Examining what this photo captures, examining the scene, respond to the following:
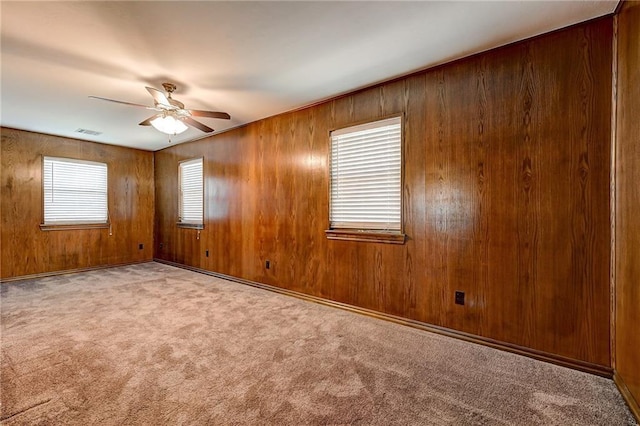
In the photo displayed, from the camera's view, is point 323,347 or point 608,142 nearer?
point 608,142

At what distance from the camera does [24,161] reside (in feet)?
15.9

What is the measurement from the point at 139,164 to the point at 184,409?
6076 mm

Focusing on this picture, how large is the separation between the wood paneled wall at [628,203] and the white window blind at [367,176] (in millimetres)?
1600

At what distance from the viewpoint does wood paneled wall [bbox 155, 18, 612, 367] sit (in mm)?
2098

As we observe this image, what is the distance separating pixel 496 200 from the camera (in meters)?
2.45

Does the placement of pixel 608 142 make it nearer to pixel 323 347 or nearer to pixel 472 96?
pixel 472 96

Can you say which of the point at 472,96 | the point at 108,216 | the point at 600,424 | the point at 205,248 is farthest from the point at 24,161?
the point at 600,424

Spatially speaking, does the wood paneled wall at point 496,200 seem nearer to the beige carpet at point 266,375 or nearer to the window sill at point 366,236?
the window sill at point 366,236

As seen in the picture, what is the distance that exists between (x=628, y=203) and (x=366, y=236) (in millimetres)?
2045

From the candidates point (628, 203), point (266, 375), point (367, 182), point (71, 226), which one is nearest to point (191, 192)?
point (71, 226)

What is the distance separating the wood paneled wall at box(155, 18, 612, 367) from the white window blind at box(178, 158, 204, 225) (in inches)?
100

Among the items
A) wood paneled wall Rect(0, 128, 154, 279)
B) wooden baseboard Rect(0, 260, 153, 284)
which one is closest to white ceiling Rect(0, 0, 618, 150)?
wood paneled wall Rect(0, 128, 154, 279)

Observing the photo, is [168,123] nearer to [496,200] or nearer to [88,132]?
[88,132]

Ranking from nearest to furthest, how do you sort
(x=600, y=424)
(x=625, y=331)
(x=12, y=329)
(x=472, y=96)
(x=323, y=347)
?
1. (x=600, y=424)
2. (x=625, y=331)
3. (x=323, y=347)
4. (x=472, y=96)
5. (x=12, y=329)
